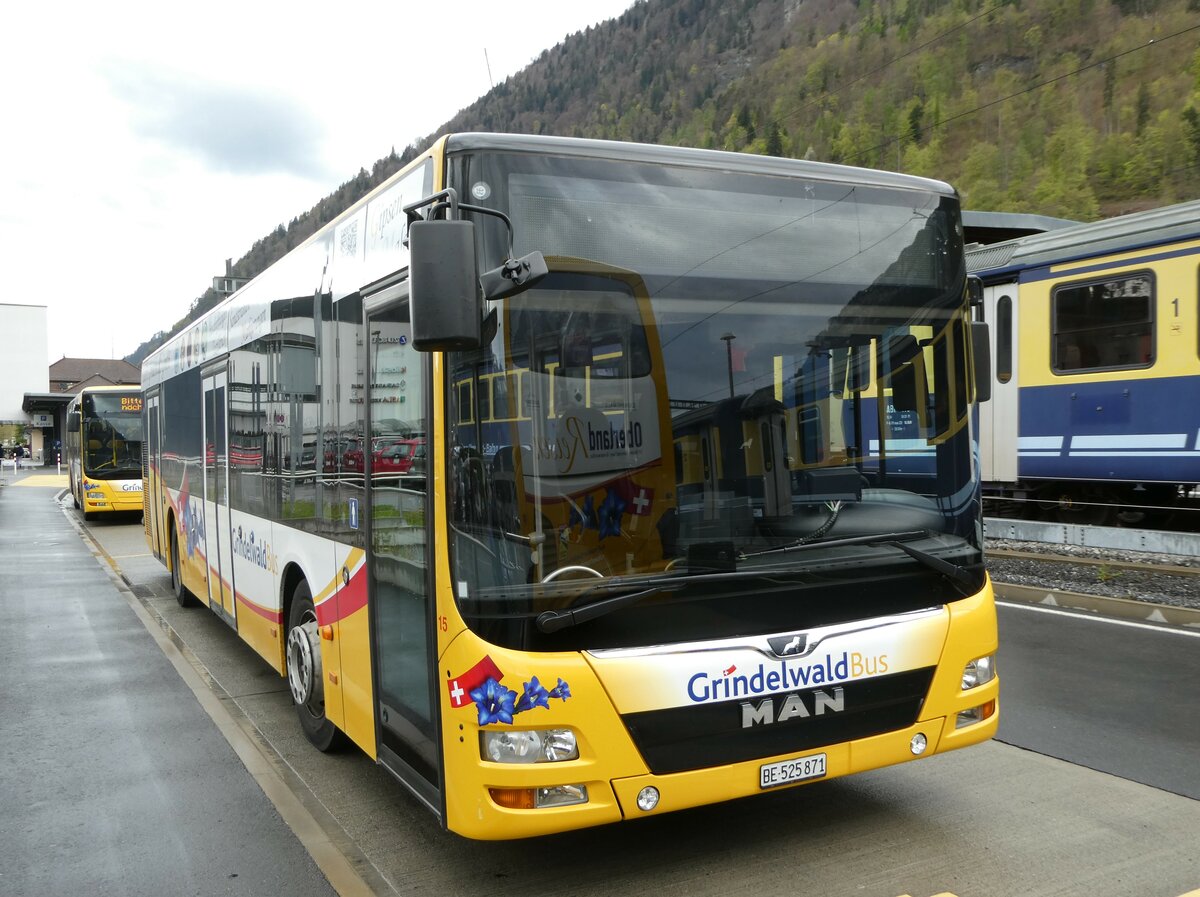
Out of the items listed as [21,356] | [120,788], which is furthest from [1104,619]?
[21,356]

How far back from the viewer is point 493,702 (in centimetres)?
355

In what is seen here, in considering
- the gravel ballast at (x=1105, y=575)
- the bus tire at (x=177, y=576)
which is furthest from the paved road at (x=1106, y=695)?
the bus tire at (x=177, y=576)

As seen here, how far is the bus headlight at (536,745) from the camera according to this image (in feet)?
11.6

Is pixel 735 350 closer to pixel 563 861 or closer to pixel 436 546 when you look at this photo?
pixel 436 546

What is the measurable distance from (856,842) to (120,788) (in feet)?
12.2

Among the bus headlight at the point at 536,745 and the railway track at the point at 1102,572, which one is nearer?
the bus headlight at the point at 536,745

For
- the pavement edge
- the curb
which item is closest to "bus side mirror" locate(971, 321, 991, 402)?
the pavement edge

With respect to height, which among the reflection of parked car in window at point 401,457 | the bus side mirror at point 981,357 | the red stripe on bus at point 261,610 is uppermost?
the bus side mirror at point 981,357

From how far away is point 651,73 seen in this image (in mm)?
158375

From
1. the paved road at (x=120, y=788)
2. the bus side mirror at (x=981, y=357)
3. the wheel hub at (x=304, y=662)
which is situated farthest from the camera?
the wheel hub at (x=304, y=662)

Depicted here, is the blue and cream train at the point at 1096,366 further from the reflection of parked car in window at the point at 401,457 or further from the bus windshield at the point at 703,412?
the reflection of parked car in window at the point at 401,457

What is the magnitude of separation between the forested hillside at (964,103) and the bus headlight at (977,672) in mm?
61845

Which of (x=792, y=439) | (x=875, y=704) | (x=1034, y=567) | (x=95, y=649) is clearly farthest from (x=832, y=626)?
→ (x=1034, y=567)

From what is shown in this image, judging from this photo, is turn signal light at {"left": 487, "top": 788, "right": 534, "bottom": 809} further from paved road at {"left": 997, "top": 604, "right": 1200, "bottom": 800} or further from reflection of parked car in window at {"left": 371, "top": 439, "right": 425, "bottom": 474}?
paved road at {"left": 997, "top": 604, "right": 1200, "bottom": 800}
